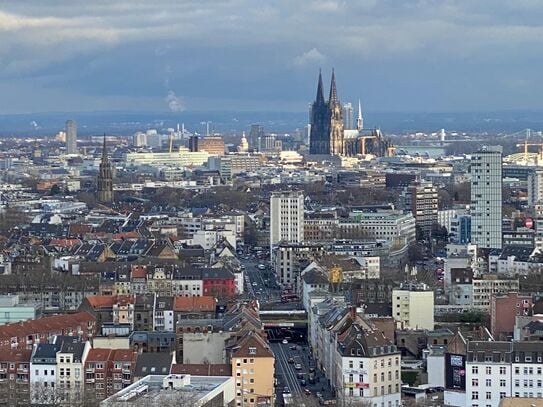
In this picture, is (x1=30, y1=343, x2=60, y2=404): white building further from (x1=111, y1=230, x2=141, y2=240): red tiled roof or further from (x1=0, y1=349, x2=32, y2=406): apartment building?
(x1=111, y1=230, x2=141, y2=240): red tiled roof

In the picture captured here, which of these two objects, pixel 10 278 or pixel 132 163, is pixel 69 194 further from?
pixel 10 278

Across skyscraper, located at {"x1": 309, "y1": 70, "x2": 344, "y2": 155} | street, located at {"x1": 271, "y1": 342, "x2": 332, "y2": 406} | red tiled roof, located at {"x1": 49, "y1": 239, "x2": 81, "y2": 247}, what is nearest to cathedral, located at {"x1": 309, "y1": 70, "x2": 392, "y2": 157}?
skyscraper, located at {"x1": 309, "y1": 70, "x2": 344, "y2": 155}

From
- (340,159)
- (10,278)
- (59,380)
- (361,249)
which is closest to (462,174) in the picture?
(340,159)

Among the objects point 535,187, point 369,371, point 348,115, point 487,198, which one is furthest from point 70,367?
point 348,115

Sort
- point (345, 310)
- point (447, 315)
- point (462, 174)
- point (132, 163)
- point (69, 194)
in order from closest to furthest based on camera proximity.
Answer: point (345, 310), point (447, 315), point (69, 194), point (462, 174), point (132, 163)

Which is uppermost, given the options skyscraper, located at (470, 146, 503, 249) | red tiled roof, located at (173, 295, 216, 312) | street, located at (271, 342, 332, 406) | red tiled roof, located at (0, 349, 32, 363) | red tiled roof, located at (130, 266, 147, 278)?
skyscraper, located at (470, 146, 503, 249)

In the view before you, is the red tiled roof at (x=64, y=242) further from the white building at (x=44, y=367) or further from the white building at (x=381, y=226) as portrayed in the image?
the white building at (x=44, y=367)
